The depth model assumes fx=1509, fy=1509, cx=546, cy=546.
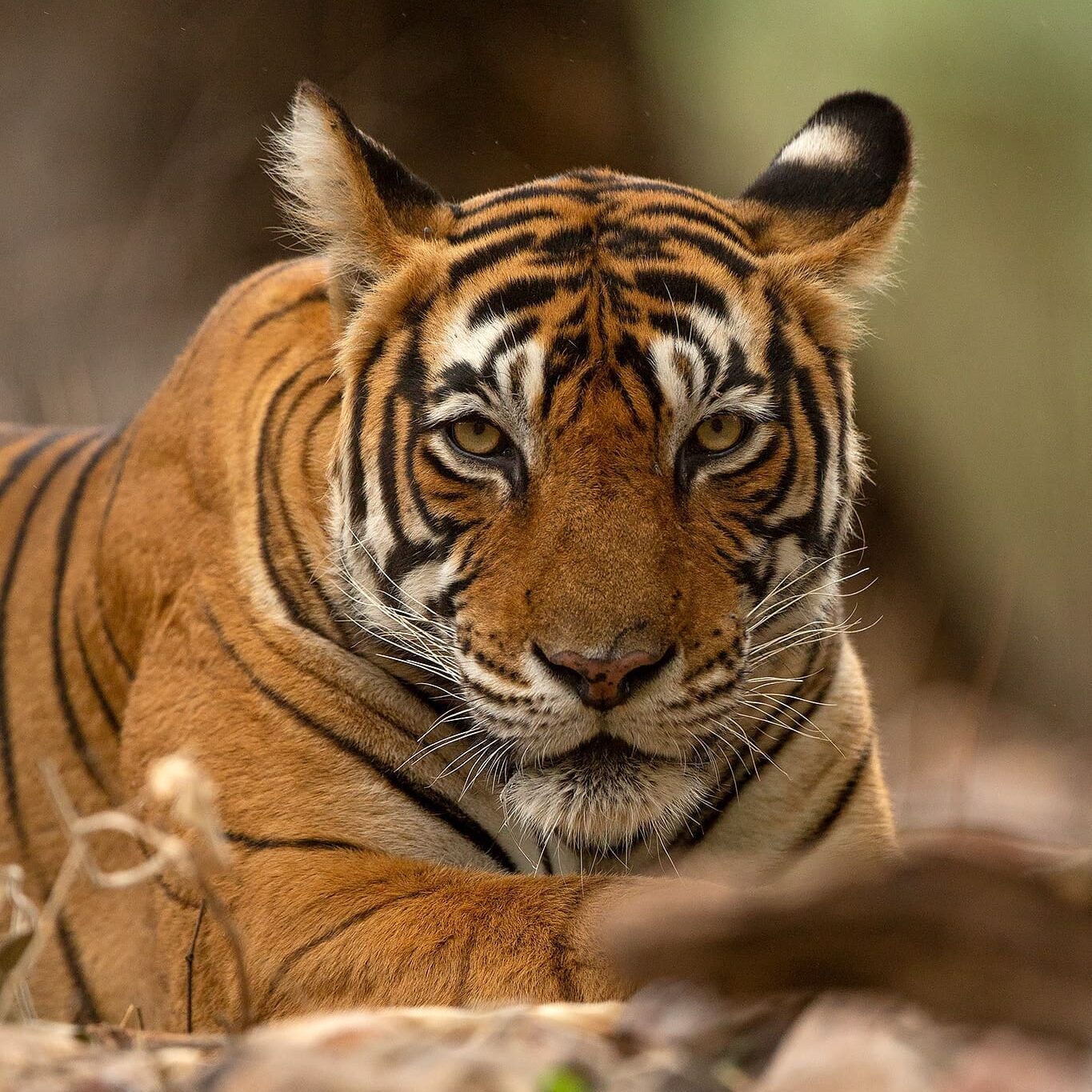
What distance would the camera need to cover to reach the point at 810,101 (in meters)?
7.57

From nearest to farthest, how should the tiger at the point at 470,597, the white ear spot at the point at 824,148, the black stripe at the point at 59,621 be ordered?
the tiger at the point at 470,597 < the white ear spot at the point at 824,148 < the black stripe at the point at 59,621

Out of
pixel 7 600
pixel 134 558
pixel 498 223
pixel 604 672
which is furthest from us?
pixel 7 600

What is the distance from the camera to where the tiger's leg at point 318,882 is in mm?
2307

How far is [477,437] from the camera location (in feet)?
8.74

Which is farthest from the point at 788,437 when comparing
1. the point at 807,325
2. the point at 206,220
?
the point at 206,220

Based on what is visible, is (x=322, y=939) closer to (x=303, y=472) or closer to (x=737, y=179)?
(x=303, y=472)

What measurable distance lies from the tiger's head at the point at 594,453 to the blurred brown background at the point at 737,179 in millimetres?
4587

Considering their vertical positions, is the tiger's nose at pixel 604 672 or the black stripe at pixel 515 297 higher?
the black stripe at pixel 515 297

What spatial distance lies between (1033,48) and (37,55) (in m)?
4.93

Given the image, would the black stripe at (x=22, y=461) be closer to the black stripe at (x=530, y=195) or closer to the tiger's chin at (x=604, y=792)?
the black stripe at (x=530, y=195)

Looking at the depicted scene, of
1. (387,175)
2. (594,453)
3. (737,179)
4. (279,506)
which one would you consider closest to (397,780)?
(279,506)

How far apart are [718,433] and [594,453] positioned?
27cm

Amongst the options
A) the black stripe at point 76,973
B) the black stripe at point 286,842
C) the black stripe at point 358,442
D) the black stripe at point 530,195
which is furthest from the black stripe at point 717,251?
the black stripe at point 76,973

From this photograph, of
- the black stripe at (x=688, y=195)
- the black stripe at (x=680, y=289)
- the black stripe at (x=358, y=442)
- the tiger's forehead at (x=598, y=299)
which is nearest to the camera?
the tiger's forehead at (x=598, y=299)
